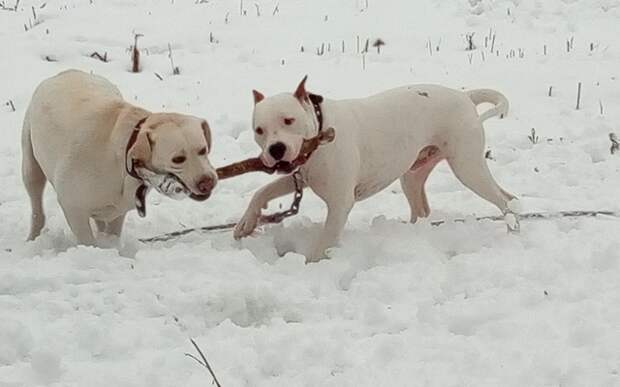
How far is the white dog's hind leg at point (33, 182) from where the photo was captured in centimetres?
519

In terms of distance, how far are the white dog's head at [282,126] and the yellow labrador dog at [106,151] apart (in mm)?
250

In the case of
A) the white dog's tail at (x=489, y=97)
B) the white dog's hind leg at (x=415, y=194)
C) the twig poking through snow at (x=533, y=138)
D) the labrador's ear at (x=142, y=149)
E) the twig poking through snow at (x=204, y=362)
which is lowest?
the twig poking through snow at (x=533, y=138)

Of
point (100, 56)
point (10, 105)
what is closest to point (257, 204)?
point (10, 105)

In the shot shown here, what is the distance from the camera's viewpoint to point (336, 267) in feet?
14.7

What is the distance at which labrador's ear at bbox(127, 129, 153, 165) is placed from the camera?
14.3 ft

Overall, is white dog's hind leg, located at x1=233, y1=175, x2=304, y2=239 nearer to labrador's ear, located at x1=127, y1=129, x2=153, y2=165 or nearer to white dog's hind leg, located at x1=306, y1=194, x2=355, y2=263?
white dog's hind leg, located at x1=306, y1=194, x2=355, y2=263

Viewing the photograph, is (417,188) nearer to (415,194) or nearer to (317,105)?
(415,194)

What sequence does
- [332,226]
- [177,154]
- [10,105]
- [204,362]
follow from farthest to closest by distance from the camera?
1. [10,105]
2. [332,226]
3. [177,154]
4. [204,362]

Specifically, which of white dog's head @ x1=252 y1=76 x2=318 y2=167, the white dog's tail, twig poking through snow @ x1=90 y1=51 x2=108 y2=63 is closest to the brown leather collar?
white dog's head @ x1=252 y1=76 x2=318 y2=167

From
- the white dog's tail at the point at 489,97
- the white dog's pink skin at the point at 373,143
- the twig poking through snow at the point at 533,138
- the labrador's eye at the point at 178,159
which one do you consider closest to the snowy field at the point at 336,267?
the twig poking through snow at the point at 533,138

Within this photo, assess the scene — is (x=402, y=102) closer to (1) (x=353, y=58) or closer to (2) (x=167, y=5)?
(1) (x=353, y=58)

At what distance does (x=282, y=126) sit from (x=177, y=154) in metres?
0.50

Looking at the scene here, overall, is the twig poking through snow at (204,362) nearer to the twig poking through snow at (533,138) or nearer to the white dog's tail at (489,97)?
the white dog's tail at (489,97)

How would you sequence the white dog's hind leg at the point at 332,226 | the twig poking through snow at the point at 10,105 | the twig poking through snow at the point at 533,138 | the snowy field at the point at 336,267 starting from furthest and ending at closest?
the twig poking through snow at the point at 10,105 < the twig poking through snow at the point at 533,138 < the white dog's hind leg at the point at 332,226 < the snowy field at the point at 336,267
